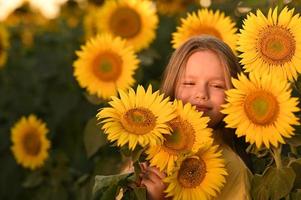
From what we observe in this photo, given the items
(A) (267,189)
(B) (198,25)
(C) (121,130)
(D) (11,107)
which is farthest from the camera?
(D) (11,107)

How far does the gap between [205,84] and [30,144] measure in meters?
1.41

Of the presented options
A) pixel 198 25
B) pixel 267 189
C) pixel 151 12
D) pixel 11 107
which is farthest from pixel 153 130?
pixel 11 107

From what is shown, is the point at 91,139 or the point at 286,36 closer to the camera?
the point at 286,36

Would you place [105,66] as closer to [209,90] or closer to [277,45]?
[209,90]

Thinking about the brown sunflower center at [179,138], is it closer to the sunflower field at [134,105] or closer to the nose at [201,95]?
the sunflower field at [134,105]

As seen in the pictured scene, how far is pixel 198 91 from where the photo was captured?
6.03 ft

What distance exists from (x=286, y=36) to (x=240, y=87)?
0.19 metres

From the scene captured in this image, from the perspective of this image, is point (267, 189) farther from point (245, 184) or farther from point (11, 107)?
point (11, 107)

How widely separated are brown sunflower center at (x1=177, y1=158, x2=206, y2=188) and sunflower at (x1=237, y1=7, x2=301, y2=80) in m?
0.24

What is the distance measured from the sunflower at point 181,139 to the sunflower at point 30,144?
4.67 feet

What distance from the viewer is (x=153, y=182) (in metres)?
1.76

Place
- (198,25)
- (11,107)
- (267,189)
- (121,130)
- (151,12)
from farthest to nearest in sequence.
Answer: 1. (11,107)
2. (151,12)
3. (198,25)
4. (267,189)
5. (121,130)

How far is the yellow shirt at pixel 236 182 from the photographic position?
5.81 feet

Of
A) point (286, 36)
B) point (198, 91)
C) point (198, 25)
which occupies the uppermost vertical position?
point (198, 25)
